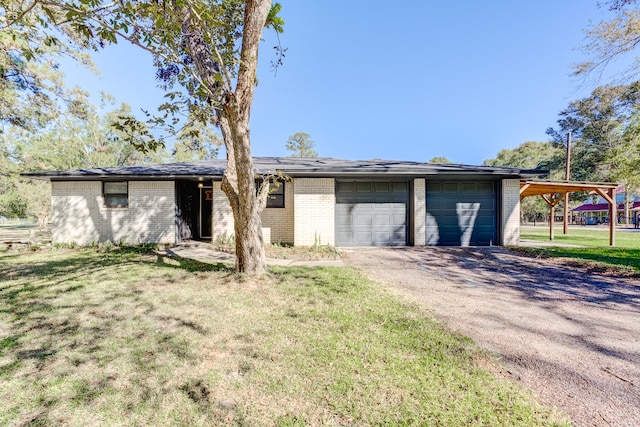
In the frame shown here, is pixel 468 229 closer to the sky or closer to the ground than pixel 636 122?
closer to the ground

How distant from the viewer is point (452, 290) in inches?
199

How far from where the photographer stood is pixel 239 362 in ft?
8.59

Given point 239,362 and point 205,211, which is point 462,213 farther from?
point 205,211

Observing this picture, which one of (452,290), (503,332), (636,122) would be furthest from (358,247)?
(636,122)

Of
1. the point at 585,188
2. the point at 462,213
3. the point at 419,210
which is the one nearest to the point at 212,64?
the point at 419,210

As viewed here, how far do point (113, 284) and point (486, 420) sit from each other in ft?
20.0

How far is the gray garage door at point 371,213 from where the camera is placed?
1027cm

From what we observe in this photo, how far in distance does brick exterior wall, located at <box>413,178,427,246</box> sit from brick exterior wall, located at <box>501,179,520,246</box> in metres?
3.07

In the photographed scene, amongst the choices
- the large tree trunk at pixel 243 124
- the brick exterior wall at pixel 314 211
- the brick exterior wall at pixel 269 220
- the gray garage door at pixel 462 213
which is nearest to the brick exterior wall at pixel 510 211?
the gray garage door at pixel 462 213

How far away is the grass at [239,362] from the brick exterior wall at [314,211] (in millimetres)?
4935

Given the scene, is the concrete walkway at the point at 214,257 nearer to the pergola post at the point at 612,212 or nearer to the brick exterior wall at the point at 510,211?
the brick exterior wall at the point at 510,211

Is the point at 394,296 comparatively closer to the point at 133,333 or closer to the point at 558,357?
the point at 558,357

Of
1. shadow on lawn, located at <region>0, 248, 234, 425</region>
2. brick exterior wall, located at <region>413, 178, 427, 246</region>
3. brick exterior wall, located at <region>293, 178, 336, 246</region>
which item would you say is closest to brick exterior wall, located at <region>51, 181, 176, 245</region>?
shadow on lawn, located at <region>0, 248, 234, 425</region>

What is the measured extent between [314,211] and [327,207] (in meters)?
0.50
